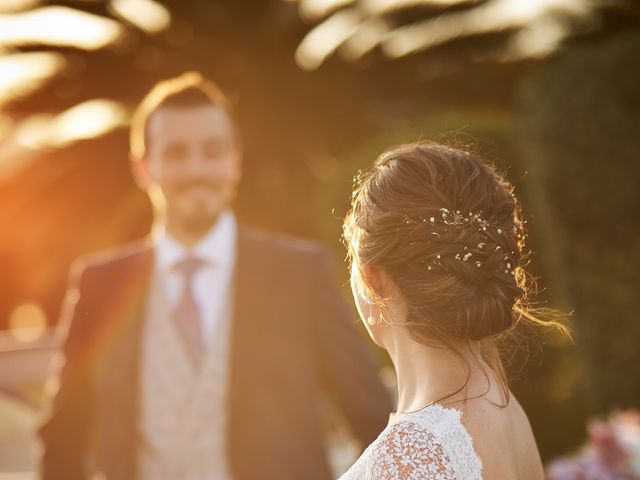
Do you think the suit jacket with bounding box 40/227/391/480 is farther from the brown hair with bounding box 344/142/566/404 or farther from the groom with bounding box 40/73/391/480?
the brown hair with bounding box 344/142/566/404

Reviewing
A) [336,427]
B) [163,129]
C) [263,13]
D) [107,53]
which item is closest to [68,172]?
[107,53]

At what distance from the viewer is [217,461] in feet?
14.3

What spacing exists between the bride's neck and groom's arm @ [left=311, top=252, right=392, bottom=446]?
5.27 feet

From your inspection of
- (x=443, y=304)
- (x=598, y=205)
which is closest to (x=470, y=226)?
(x=443, y=304)

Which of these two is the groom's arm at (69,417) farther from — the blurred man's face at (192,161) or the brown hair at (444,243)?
the brown hair at (444,243)

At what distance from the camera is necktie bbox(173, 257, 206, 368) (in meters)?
4.50

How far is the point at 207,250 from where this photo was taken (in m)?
4.70

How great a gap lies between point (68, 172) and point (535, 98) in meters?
7.58

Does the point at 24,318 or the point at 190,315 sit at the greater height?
the point at 24,318

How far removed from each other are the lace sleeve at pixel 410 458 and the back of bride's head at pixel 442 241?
9.8 inches

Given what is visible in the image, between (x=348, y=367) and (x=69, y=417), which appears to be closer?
(x=348, y=367)

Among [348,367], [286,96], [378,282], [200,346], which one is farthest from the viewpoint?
[286,96]

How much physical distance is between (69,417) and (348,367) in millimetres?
1250

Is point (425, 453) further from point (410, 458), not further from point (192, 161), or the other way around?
point (192, 161)
